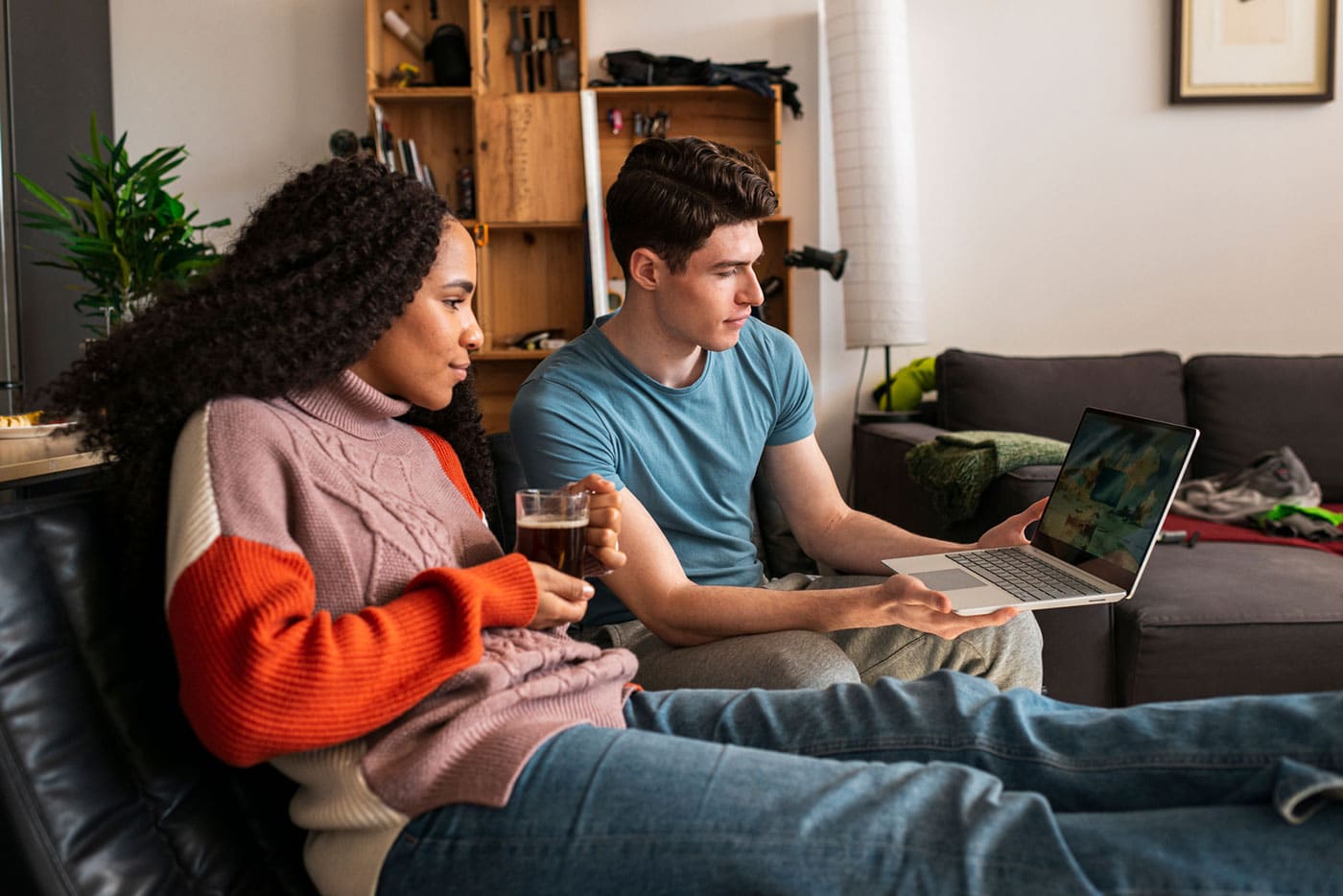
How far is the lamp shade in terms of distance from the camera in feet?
11.4

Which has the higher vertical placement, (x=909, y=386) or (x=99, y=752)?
(x=909, y=386)

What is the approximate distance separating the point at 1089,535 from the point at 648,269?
75 centimetres

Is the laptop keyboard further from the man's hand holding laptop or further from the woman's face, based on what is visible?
the woman's face

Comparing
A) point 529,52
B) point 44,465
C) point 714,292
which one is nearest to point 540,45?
point 529,52

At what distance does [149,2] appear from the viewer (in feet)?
13.0

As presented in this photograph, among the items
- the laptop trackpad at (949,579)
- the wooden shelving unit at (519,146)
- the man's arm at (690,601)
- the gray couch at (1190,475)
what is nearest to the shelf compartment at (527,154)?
the wooden shelving unit at (519,146)

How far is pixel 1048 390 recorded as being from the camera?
10.1ft

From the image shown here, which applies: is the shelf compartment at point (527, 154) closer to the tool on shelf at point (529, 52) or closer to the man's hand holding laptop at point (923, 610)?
the tool on shelf at point (529, 52)

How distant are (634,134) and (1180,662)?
2.74 m

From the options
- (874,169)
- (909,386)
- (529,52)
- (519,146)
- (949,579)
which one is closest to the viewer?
(949,579)

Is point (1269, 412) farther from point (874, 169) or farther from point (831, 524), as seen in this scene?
point (831, 524)

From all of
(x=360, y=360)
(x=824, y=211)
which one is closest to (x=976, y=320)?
(x=824, y=211)

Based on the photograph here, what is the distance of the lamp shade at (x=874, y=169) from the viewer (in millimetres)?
3461

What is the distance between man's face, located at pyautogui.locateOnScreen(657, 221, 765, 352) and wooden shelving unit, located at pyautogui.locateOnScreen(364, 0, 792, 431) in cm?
219
